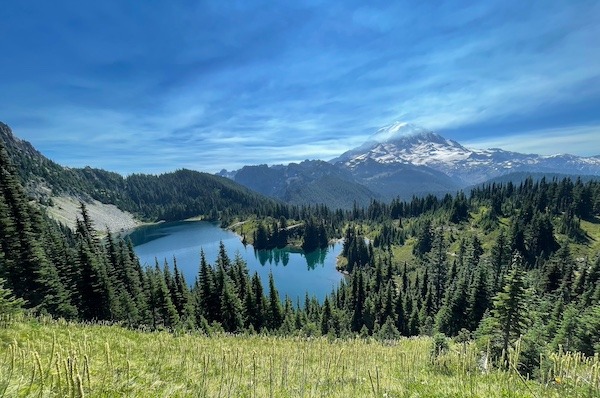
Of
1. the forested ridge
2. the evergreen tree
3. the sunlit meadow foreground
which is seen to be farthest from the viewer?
the forested ridge

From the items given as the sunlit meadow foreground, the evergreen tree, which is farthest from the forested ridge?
the sunlit meadow foreground

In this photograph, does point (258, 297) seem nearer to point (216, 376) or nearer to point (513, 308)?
point (513, 308)

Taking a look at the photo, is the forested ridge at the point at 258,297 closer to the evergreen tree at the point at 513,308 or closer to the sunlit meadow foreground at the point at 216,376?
the evergreen tree at the point at 513,308

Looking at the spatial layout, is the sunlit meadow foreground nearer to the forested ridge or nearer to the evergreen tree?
the forested ridge

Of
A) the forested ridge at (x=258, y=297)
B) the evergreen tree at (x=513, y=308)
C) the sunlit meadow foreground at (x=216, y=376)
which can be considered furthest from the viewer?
the forested ridge at (x=258, y=297)

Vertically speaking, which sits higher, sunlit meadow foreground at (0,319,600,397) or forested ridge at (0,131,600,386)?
sunlit meadow foreground at (0,319,600,397)

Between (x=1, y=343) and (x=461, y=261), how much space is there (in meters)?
161

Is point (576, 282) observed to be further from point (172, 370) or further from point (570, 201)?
point (570, 201)

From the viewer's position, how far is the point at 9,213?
118 feet

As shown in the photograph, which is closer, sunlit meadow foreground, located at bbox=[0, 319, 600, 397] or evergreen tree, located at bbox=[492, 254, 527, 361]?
sunlit meadow foreground, located at bbox=[0, 319, 600, 397]

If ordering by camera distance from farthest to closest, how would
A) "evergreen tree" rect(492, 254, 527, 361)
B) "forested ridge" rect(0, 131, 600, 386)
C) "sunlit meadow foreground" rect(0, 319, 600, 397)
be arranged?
"forested ridge" rect(0, 131, 600, 386) < "evergreen tree" rect(492, 254, 527, 361) < "sunlit meadow foreground" rect(0, 319, 600, 397)

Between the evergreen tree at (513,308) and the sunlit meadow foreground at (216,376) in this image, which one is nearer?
the sunlit meadow foreground at (216,376)

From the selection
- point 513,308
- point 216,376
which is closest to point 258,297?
point 513,308

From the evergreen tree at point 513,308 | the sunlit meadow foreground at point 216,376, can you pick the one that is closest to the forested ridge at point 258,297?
the evergreen tree at point 513,308
